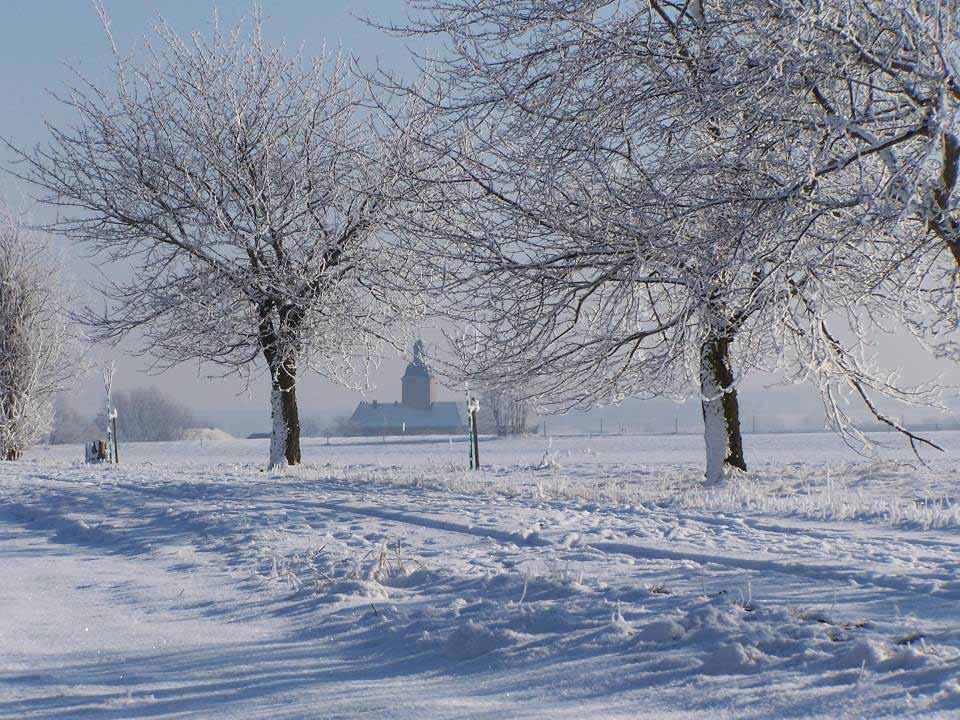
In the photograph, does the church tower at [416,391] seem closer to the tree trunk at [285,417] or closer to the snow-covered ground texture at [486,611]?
the tree trunk at [285,417]

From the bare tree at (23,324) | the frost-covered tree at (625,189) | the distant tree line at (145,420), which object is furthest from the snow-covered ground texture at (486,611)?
the distant tree line at (145,420)

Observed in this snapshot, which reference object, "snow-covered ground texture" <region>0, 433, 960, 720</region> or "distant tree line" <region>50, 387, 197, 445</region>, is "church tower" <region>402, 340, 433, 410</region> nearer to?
"distant tree line" <region>50, 387, 197, 445</region>

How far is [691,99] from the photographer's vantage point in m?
7.33

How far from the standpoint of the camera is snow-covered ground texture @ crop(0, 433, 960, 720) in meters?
4.04

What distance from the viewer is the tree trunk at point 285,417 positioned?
63.7 ft

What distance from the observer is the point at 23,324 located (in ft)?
93.5

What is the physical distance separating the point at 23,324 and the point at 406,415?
262ft

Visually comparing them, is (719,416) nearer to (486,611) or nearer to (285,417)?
(285,417)

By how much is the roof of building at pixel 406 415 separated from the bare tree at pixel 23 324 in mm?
71790

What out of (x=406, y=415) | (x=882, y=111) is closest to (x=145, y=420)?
(x=406, y=415)

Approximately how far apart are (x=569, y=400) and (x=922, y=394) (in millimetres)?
3975

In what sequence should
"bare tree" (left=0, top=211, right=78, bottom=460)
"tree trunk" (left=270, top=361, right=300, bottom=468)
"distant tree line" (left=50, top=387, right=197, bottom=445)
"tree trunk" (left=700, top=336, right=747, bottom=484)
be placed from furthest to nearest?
"distant tree line" (left=50, top=387, right=197, bottom=445), "bare tree" (left=0, top=211, right=78, bottom=460), "tree trunk" (left=270, top=361, right=300, bottom=468), "tree trunk" (left=700, top=336, right=747, bottom=484)

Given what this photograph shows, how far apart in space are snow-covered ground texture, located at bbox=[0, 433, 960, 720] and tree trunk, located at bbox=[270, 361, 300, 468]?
316 inches

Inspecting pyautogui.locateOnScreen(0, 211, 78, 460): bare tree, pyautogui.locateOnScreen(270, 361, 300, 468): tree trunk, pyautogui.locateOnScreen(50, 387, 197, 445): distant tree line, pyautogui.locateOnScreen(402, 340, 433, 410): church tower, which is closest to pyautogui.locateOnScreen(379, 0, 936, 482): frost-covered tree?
pyautogui.locateOnScreen(270, 361, 300, 468): tree trunk
